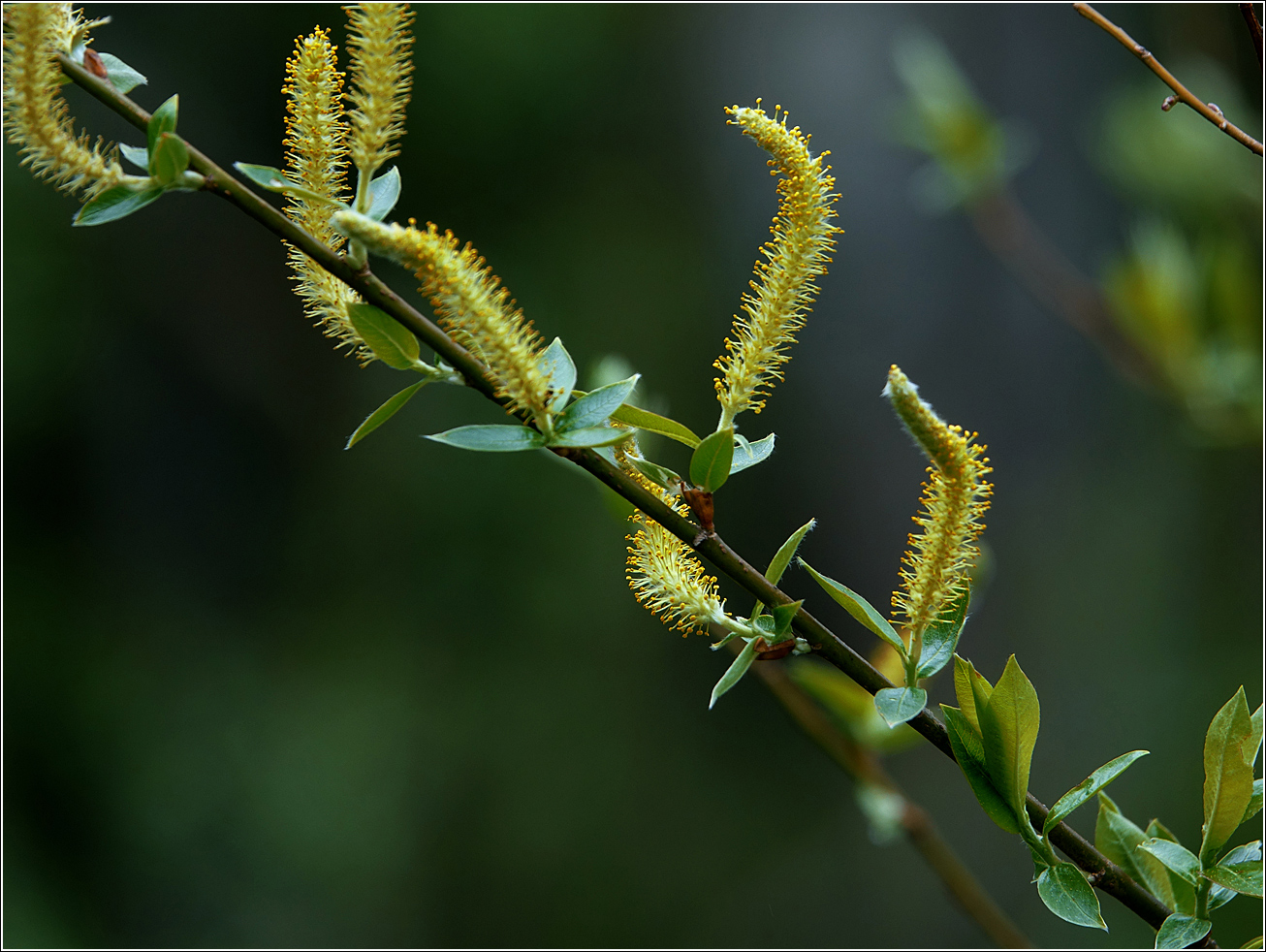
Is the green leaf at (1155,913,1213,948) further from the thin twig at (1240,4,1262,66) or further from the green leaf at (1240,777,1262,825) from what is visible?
the thin twig at (1240,4,1262,66)

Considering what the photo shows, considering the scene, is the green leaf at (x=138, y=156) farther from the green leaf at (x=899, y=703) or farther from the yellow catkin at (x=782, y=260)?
the green leaf at (x=899, y=703)

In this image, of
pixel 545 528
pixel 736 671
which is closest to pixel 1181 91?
pixel 736 671

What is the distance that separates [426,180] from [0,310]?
94 cm

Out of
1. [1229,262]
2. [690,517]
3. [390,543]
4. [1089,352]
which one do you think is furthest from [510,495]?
[690,517]

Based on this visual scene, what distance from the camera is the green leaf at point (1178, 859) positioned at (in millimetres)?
364

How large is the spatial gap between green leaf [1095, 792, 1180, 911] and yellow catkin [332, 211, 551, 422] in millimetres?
290

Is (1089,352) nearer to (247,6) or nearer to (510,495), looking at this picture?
(510,495)

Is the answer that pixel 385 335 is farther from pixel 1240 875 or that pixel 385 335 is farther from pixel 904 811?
pixel 904 811

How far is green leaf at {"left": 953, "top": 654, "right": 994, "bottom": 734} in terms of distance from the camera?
35cm

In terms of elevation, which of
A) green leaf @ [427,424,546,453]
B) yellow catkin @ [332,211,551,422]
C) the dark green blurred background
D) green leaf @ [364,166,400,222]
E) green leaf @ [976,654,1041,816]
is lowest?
the dark green blurred background

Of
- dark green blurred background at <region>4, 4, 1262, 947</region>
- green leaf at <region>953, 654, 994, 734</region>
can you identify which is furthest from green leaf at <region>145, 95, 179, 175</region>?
dark green blurred background at <region>4, 4, 1262, 947</region>

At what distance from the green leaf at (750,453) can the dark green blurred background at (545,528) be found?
137 cm

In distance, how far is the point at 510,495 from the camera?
7.74 ft

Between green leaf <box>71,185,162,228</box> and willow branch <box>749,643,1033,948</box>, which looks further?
willow branch <box>749,643,1033,948</box>
